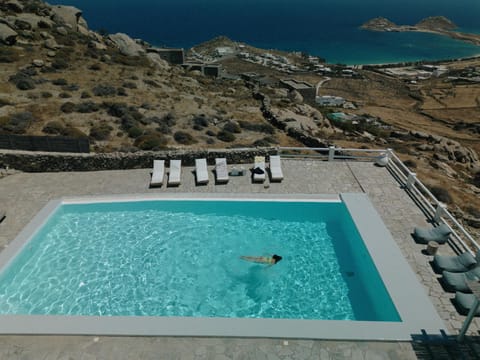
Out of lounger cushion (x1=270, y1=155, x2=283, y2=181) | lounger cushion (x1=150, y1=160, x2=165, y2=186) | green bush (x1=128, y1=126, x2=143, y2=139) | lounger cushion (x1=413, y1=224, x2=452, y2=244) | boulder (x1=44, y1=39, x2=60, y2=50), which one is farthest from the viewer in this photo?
boulder (x1=44, y1=39, x2=60, y2=50)

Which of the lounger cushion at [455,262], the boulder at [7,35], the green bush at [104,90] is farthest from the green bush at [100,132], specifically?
the boulder at [7,35]

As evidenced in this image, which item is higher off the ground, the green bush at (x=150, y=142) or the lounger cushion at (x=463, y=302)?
the green bush at (x=150, y=142)

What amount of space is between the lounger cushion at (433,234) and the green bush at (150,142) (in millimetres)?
14256

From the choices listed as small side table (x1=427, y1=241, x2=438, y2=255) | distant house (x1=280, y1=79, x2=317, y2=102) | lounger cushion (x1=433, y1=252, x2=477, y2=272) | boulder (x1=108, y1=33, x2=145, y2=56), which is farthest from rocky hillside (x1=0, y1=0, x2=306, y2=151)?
distant house (x1=280, y1=79, x2=317, y2=102)

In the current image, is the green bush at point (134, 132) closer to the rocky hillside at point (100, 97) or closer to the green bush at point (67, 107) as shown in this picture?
the rocky hillside at point (100, 97)

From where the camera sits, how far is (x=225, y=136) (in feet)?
77.8

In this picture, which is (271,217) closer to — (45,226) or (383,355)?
(383,355)

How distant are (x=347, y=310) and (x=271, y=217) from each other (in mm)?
4883

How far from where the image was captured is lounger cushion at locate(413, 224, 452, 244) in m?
10.6

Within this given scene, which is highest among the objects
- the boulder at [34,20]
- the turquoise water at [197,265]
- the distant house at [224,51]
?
the boulder at [34,20]

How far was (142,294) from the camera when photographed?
9992 millimetres

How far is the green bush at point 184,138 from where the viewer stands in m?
22.3

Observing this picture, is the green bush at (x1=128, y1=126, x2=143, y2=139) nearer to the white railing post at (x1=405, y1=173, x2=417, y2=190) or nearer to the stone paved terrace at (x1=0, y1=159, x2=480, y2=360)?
the stone paved terrace at (x1=0, y1=159, x2=480, y2=360)

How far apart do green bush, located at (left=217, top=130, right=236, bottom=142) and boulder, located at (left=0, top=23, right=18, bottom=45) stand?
2679 cm
